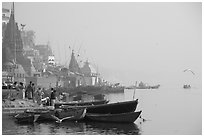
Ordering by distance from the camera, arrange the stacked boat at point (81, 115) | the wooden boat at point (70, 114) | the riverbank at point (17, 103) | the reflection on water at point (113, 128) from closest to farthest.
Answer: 1. the reflection on water at point (113, 128)
2. the stacked boat at point (81, 115)
3. the wooden boat at point (70, 114)
4. the riverbank at point (17, 103)

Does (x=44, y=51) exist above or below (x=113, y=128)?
above

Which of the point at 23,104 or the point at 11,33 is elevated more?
the point at 11,33

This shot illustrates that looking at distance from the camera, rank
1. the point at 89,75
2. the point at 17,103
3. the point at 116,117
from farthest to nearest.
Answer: the point at 89,75, the point at 17,103, the point at 116,117

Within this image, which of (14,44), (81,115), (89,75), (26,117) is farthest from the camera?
(89,75)

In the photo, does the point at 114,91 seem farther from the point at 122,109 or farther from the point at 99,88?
the point at 122,109

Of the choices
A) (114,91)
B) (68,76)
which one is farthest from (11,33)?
(114,91)

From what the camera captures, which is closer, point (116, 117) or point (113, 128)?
point (113, 128)

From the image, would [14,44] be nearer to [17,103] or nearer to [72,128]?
[17,103]

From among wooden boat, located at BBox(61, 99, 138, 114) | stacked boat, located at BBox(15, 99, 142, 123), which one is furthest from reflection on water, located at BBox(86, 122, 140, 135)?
wooden boat, located at BBox(61, 99, 138, 114)

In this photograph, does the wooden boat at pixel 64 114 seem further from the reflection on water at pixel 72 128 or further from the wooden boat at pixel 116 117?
the wooden boat at pixel 116 117

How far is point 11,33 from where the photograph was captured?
83688 mm

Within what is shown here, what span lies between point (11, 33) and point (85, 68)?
4483 cm

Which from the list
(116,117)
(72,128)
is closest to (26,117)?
(72,128)

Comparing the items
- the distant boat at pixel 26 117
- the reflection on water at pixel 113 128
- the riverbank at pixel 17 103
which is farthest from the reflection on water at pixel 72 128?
the riverbank at pixel 17 103
